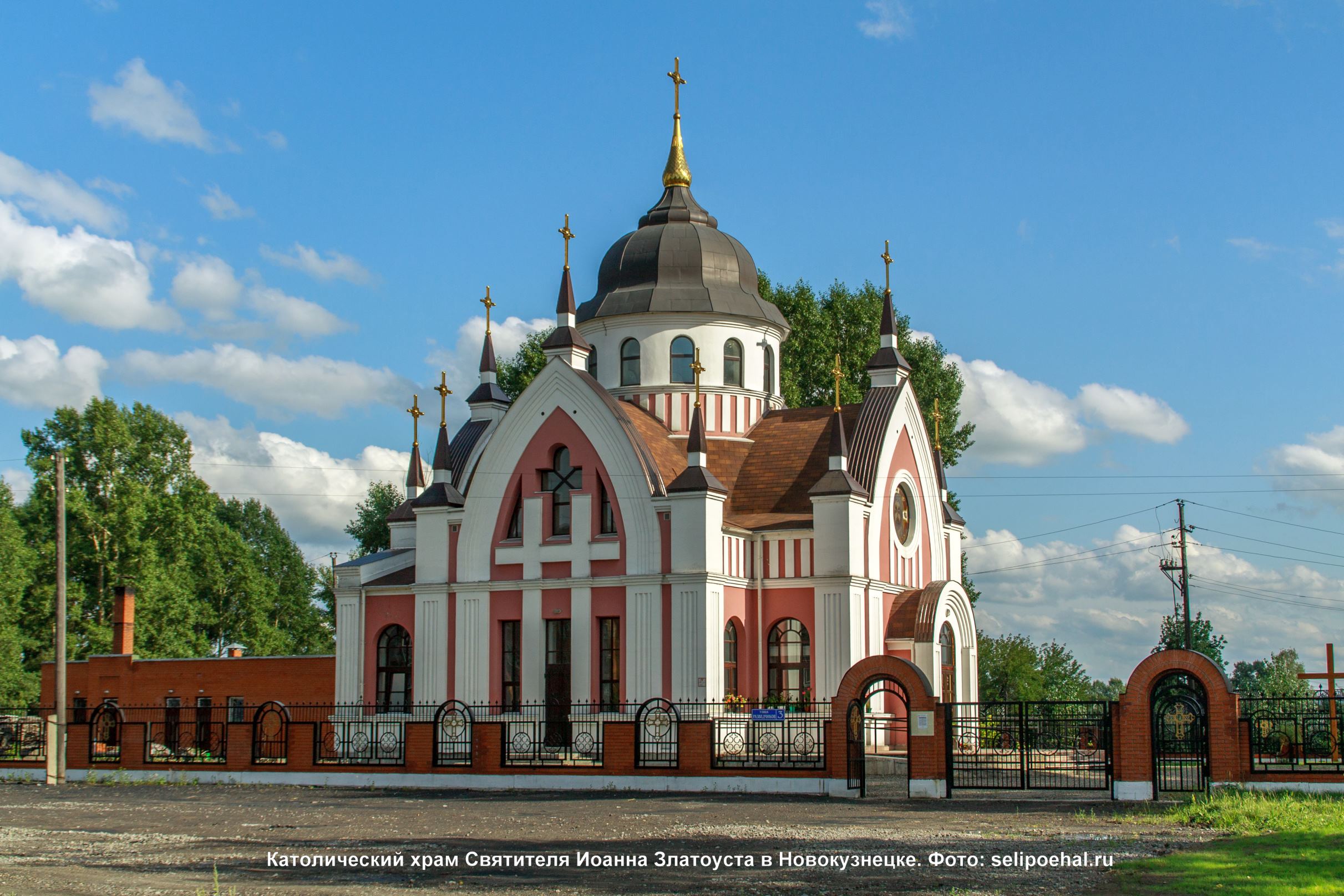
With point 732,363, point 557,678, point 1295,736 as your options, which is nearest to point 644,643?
point 557,678

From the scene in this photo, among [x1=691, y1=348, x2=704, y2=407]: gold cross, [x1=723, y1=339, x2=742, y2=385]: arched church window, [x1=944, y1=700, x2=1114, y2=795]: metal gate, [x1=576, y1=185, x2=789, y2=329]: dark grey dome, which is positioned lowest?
[x1=944, y1=700, x2=1114, y2=795]: metal gate

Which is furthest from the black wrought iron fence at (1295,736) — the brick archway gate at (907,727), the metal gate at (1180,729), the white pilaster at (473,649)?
the white pilaster at (473,649)

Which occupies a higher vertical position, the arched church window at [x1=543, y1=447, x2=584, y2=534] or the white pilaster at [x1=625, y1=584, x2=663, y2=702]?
the arched church window at [x1=543, y1=447, x2=584, y2=534]

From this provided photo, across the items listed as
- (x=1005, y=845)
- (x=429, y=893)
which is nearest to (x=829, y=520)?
(x=1005, y=845)

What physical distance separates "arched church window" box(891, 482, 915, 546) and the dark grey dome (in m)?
5.32

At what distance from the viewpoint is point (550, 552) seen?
94.7 ft

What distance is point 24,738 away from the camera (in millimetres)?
27922

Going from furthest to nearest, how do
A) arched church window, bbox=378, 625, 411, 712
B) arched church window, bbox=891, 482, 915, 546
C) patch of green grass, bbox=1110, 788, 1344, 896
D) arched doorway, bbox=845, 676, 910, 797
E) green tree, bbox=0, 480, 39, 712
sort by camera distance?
green tree, bbox=0, 480, 39, 712
arched church window, bbox=891, 482, 915, 546
arched church window, bbox=378, 625, 411, 712
arched doorway, bbox=845, 676, 910, 797
patch of green grass, bbox=1110, 788, 1344, 896

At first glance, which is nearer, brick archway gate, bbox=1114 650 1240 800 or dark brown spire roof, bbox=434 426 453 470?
brick archway gate, bbox=1114 650 1240 800

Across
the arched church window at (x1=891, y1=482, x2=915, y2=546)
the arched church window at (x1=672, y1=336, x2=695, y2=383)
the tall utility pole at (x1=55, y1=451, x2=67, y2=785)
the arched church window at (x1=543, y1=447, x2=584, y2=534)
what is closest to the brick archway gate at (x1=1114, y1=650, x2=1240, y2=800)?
the arched church window at (x1=891, y1=482, x2=915, y2=546)

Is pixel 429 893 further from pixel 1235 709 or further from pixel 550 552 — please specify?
pixel 550 552

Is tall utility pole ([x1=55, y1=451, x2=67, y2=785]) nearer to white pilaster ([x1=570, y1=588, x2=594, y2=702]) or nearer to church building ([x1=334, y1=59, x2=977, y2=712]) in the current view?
church building ([x1=334, y1=59, x2=977, y2=712])

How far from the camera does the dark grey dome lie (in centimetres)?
3262

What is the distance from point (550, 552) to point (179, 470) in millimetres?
26004
